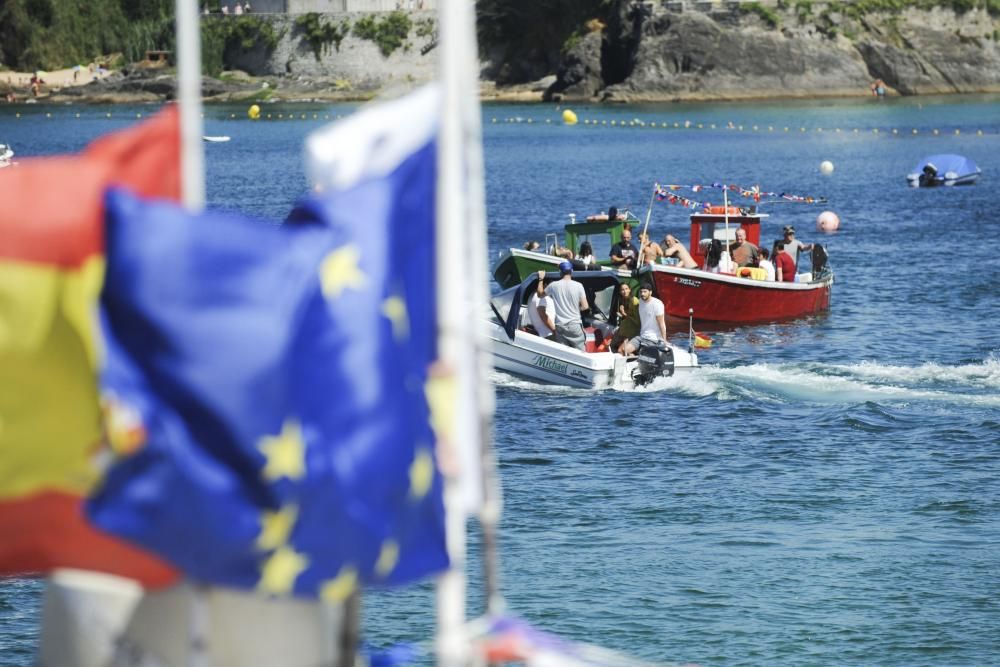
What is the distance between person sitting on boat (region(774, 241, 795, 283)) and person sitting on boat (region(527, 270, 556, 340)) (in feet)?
31.2

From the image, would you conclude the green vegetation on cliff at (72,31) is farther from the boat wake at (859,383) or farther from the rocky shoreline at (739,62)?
the boat wake at (859,383)

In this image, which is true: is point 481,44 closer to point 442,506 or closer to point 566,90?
point 566,90

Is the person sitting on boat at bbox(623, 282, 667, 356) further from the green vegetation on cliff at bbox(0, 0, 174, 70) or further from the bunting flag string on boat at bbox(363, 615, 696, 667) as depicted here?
the green vegetation on cliff at bbox(0, 0, 174, 70)

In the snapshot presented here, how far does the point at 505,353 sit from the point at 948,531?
938 cm

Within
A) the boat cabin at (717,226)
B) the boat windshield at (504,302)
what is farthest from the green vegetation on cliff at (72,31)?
the boat windshield at (504,302)

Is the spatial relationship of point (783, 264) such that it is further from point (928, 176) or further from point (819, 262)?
point (928, 176)

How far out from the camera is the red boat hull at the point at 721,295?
108ft

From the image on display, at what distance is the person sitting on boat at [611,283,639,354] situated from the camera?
27.0 metres

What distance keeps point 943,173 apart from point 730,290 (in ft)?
134

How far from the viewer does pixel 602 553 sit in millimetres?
18312

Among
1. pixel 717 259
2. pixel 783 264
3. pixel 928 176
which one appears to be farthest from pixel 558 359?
pixel 928 176

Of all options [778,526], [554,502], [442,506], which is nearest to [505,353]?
[554,502]

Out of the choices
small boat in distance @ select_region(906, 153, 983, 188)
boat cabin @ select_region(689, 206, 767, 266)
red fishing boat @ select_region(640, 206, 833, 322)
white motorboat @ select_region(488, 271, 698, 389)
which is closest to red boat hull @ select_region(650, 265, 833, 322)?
red fishing boat @ select_region(640, 206, 833, 322)

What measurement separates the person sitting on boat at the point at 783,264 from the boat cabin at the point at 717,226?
1108 mm
